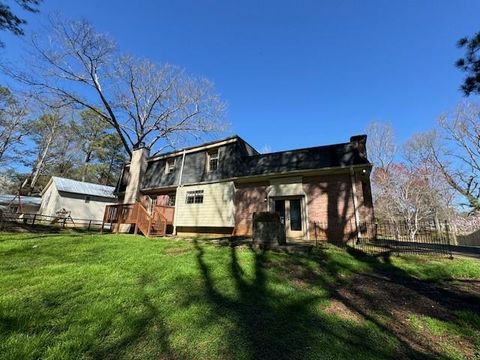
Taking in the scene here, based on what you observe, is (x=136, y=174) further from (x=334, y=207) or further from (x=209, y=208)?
(x=334, y=207)

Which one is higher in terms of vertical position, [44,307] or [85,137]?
[85,137]

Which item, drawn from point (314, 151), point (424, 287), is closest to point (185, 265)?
point (424, 287)

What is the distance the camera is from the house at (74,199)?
25.3 metres

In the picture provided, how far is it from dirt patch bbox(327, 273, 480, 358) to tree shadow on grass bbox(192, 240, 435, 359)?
0.25m

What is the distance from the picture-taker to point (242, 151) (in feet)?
49.8

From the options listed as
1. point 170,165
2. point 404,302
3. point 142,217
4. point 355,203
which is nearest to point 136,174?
point 170,165

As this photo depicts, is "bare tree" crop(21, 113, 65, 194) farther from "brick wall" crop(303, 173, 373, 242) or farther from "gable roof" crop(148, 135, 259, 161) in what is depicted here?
"brick wall" crop(303, 173, 373, 242)

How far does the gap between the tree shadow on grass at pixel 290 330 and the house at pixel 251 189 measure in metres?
6.06

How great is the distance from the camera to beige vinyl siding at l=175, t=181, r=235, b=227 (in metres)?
14.1

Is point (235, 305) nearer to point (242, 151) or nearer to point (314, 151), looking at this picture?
point (314, 151)

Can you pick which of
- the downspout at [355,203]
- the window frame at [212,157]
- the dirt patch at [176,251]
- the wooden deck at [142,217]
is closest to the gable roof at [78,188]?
the wooden deck at [142,217]

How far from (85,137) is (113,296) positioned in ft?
119

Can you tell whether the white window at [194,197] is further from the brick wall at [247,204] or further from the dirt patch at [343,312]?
the dirt patch at [343,312]

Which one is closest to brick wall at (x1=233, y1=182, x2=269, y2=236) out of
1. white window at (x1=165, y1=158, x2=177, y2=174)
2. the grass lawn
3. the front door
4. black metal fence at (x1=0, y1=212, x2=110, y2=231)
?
the front door
